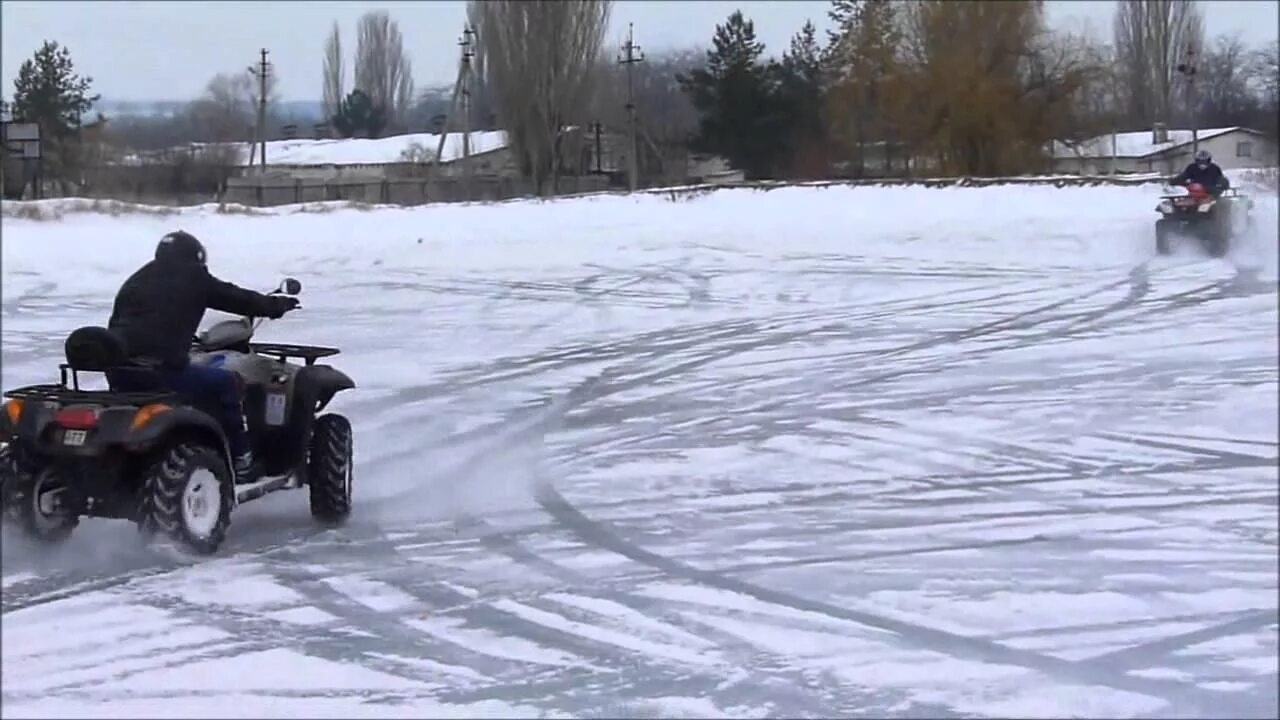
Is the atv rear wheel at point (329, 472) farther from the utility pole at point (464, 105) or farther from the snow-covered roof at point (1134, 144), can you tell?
the utility pole at point (464, 105)

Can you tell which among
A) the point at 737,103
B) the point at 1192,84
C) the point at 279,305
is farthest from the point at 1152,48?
the point at 737,103

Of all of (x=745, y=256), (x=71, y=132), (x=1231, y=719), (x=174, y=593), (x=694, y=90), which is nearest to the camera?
(x=1231, y=719)

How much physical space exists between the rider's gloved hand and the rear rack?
2.22ft

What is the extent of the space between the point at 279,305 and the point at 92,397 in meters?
1.04

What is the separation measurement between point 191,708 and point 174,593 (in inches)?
66.7

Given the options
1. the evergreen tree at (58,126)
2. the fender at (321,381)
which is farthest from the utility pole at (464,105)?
the fender at (321,381)

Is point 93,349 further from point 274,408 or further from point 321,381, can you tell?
point 321,381

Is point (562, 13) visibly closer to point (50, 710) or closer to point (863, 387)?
point (863, 387)

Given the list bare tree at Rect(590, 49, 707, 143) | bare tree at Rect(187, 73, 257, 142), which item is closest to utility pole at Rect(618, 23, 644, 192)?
bare tree at Rect(590, 49, 707, 143)

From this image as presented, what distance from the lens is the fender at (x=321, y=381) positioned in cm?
860

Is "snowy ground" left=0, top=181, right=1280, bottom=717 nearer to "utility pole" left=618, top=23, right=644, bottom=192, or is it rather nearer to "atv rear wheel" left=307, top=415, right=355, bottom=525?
"atv rear wheel" left=307, top=415, right=355, bottom=525

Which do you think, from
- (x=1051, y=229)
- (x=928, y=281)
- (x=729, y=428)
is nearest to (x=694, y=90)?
(x=1051, y=229)

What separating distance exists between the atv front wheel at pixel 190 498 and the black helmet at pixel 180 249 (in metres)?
0.90

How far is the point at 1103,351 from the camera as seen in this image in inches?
587
